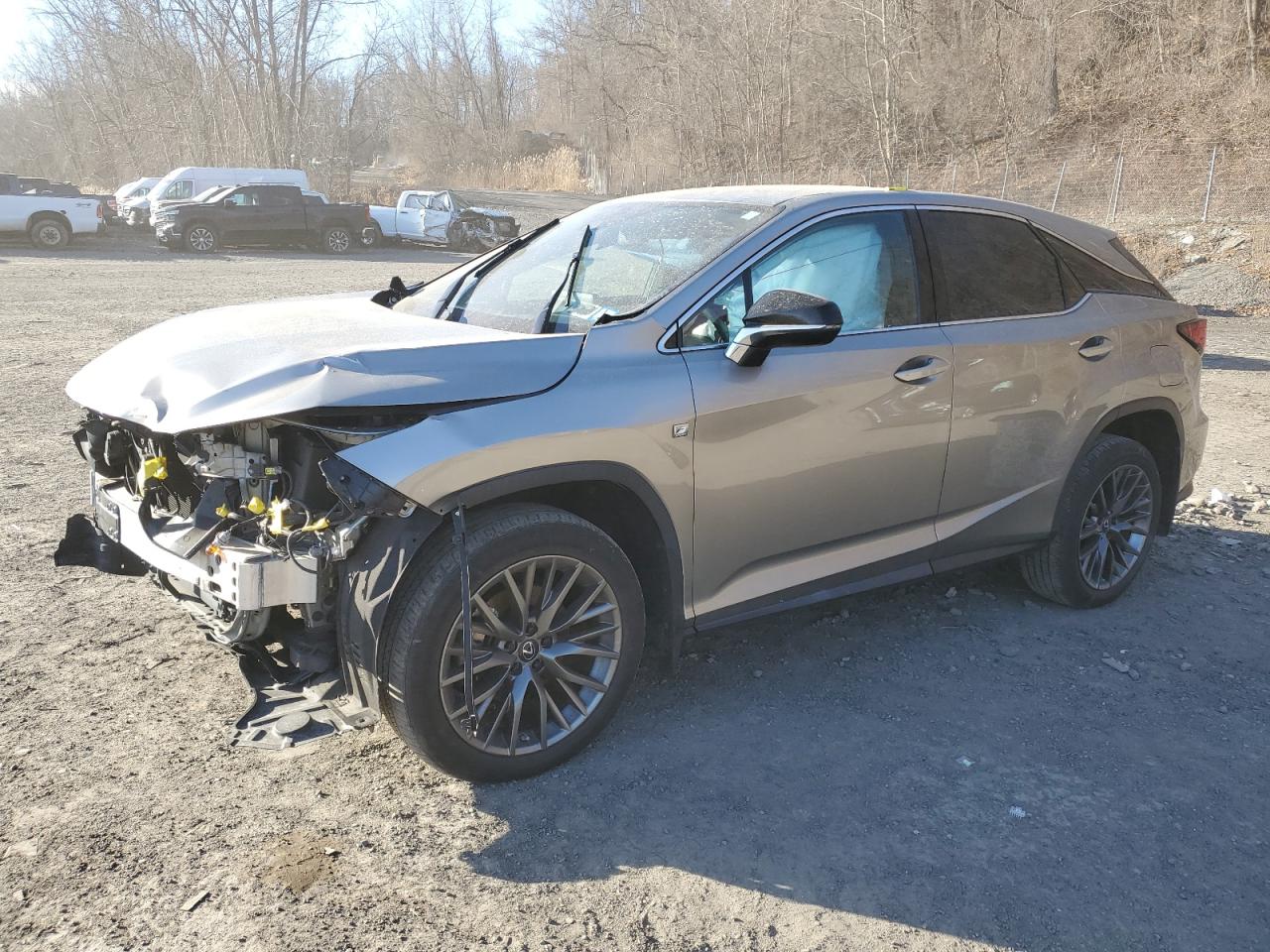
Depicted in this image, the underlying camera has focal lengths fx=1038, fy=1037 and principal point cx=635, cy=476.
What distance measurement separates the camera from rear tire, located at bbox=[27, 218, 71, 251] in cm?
2536

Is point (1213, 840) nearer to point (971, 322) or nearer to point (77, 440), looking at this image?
point (971, 322)

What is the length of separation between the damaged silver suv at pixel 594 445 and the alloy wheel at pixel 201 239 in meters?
23.8

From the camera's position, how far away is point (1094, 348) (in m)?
4.66

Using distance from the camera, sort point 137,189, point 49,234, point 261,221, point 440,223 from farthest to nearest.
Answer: point 137,189 < point 440,223 < point 261,221 < point 49,234

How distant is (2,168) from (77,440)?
79.0 meters

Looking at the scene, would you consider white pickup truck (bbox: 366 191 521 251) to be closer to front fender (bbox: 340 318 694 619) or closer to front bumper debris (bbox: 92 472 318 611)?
front bumper debris (bbox: 92 472 318 611)

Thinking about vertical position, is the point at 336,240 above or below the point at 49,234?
above

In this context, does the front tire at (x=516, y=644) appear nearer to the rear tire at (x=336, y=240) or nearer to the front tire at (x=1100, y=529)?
the front tire at (x=1100, y=529)

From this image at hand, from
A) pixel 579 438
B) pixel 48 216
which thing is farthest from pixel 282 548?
pixel 48 216

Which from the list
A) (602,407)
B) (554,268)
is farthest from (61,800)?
(554,268)

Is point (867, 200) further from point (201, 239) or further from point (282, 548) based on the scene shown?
point (201, 239)

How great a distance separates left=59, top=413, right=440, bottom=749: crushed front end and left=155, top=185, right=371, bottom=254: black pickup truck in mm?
24687

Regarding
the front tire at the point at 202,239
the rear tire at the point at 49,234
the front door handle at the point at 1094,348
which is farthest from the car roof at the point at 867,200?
the rear tire at the point at 49,234

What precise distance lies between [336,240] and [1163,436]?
25.0 m
